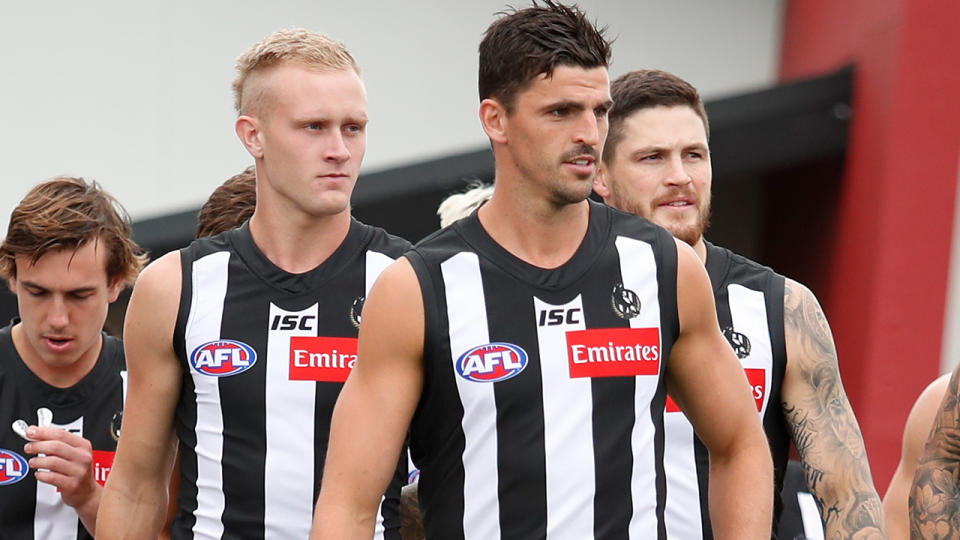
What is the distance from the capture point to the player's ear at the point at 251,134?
4066 mm

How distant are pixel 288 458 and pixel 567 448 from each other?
87cm

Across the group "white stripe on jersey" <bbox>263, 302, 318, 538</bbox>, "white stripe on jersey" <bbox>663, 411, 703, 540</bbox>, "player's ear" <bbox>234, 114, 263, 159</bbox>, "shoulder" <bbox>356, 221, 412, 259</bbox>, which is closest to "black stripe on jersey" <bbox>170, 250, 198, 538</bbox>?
"white stripe on jersey" <bbox>263, 302, 318, 538</bbox>

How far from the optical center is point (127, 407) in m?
3.88

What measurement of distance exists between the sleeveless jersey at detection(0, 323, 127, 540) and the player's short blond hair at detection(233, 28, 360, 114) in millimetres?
1208

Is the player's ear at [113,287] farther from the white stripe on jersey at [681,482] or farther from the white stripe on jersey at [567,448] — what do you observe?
the white stripe on jersey at [567,448]

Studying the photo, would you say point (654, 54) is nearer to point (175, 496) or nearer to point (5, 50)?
point (5, 50)

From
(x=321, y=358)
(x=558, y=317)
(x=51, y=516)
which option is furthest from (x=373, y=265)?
(x=51, y=516)

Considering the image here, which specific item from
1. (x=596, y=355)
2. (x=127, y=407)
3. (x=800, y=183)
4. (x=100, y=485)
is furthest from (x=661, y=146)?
(x=800, y=183)

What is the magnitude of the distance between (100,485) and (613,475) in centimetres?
216

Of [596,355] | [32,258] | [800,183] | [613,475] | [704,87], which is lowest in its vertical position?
[613,475]

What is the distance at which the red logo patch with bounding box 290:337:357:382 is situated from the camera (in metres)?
3.79

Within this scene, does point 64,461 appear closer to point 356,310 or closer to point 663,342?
point 356,310

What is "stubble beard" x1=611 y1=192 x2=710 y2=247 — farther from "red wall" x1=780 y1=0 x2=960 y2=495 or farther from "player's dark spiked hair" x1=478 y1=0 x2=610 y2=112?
"red wall" x1=780 y1=0 x2=960 y2=495

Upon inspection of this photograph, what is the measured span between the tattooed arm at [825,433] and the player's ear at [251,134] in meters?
1.52
